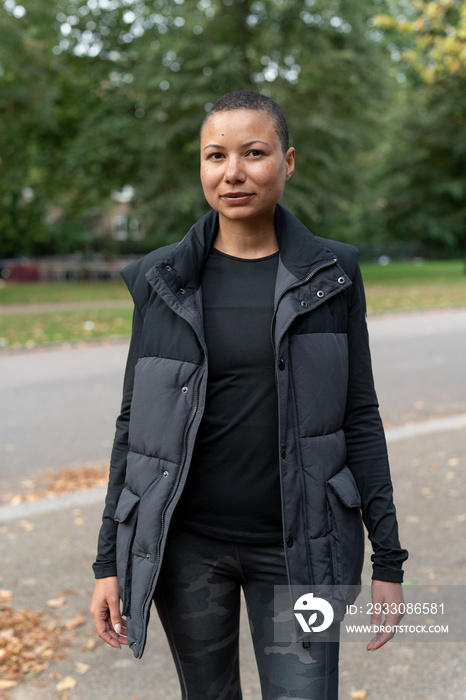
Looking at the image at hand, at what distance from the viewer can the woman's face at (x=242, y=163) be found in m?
1.88

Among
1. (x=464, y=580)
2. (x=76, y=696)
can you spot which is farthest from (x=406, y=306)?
(x=76, y=696)

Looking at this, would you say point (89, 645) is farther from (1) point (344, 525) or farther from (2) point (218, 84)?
(2) point (218, 84)

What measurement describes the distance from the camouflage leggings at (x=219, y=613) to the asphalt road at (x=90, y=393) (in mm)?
4230

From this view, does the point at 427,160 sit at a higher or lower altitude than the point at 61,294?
higher

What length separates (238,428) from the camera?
1.92 m

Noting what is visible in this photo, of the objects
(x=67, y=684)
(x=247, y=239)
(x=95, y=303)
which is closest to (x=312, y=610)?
(x=247, y=239)

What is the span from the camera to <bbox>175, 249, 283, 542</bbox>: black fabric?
1915 mm

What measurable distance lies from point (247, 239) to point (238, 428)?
48 centimetres

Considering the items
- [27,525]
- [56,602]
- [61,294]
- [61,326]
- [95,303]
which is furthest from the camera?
[61,294]

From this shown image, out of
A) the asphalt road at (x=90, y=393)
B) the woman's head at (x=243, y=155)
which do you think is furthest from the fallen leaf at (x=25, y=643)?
the woman's head at (x=243, y=155)

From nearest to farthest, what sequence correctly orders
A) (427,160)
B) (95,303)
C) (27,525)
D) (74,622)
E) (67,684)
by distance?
(67,684)
(74,622)
(27,525)
(95,303)
(427,160)

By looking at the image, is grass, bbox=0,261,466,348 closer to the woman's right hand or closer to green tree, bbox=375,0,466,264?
green tree, bbox=375,0,466,264

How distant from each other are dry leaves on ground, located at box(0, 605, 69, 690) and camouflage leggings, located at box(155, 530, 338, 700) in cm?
165

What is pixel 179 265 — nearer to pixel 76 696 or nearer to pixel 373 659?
pixel 76 696
